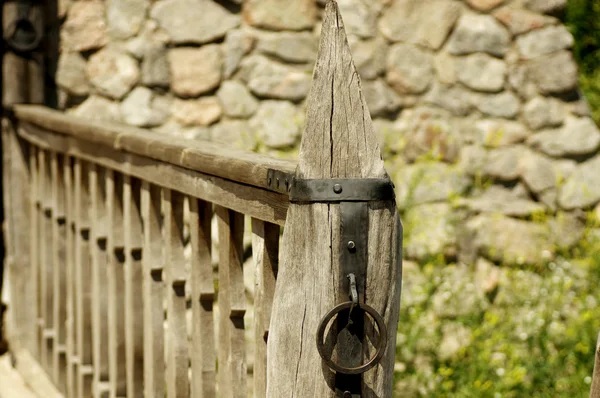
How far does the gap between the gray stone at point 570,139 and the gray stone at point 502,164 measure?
0.45ft

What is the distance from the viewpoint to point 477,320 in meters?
4.32

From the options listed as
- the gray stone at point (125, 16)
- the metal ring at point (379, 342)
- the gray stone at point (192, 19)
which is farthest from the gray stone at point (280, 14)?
the metal ring at point (379, 342)

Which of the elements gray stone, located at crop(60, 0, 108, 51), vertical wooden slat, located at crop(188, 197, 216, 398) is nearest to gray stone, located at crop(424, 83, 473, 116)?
gray stone, located at crop(60, 0, 108, 51)

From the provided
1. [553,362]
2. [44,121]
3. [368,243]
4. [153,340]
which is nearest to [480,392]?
[553,362]

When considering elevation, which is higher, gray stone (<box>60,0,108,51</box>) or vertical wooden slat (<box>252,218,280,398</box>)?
gray stone (<box>60,0,108,51</box>)

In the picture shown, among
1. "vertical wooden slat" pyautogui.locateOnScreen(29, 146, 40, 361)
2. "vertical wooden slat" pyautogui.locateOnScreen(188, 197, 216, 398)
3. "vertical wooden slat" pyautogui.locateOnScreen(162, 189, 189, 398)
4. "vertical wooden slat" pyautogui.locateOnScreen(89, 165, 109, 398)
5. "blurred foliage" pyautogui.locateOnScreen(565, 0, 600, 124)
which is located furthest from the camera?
"blurred foliage" pyautogui.locateOnScreen(565, 0, 600, 124)

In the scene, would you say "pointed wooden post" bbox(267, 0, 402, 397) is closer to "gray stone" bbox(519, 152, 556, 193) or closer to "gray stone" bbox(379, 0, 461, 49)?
"gray stone" bbox(379, 0, 461, 49)

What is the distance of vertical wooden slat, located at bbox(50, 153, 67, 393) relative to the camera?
3.53 m

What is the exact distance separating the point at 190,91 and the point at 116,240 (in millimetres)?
1566

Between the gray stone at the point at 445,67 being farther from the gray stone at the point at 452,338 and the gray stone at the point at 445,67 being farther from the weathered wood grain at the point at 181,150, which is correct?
the weathered wood grain at the point at 181,150

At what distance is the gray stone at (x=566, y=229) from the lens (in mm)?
4590

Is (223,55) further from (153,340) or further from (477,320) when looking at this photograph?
(153,340)

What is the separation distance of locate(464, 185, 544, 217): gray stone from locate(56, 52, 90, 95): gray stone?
6.86ft

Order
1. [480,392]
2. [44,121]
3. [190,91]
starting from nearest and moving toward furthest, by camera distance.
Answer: [44,121] → [480,392] → [190,91]
